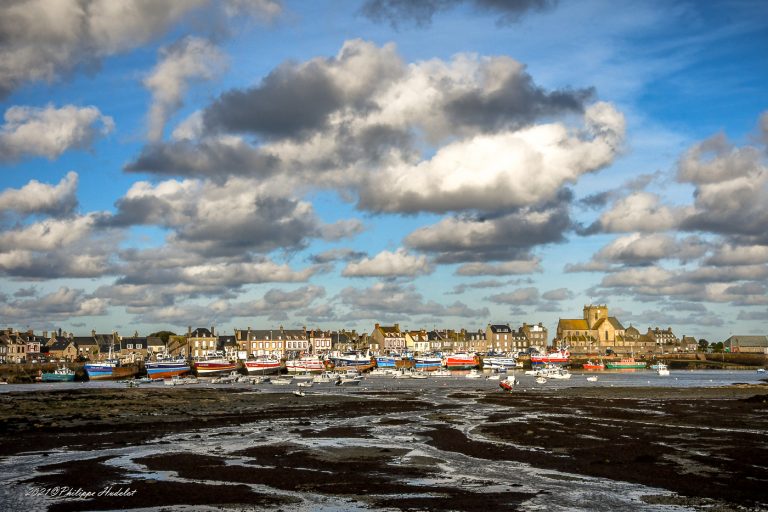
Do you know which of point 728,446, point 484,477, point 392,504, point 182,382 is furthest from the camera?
point 182,382

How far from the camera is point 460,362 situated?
17462 cm

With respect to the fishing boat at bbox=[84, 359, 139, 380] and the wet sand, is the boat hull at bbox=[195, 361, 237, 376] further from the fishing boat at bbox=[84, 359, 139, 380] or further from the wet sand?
the wet sand

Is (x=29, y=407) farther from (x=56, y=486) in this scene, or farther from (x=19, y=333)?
(x=19, y=333)

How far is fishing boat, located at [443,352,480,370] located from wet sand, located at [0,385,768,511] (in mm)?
112067

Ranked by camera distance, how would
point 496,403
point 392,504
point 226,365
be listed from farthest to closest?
point 226,365, point 496,403, point 392,504

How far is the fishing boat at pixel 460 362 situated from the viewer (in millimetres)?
174375

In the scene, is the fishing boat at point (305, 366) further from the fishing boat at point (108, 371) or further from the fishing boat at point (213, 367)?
the fishing boat at point (108, 371)

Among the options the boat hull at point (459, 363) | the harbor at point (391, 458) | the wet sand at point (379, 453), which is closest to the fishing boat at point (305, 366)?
the boat hull at point (459, 363)

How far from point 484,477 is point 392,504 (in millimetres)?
5804

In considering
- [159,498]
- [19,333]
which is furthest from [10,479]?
[19,333]

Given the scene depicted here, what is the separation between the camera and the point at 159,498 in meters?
24.2

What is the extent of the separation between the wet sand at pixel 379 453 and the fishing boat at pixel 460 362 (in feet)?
368

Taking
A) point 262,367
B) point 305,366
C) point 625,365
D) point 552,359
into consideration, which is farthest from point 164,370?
point 625,365

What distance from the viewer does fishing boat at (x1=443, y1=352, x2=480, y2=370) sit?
174375mm
